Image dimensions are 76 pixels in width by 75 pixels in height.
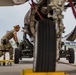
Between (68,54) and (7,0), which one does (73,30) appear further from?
(68,54)

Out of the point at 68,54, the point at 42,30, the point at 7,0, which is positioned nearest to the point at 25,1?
the point at 7,0

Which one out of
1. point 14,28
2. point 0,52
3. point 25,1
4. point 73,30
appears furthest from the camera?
point 0,52

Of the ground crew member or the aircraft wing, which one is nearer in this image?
the aircraft wing

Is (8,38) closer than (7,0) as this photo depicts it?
No

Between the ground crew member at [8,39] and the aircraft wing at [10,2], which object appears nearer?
the aircraft wing at [10,2]

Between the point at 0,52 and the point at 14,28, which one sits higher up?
the point at 14,28

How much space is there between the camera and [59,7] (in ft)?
12.6

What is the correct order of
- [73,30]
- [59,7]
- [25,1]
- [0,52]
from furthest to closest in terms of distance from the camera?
[0,52], [73,30], [25,1], [59,7]

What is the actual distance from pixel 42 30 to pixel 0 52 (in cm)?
941

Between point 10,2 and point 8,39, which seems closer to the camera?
point 10,2

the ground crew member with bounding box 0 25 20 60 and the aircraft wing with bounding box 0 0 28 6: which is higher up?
the aircraft wing with bounding box 0 0 28 6

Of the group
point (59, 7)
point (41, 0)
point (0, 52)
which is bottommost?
point (0, 52)

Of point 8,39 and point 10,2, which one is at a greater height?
point 10,2

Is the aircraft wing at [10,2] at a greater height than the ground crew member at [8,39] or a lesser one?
greater
